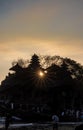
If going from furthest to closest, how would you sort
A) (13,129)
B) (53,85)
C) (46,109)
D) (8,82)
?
1. (8,82)
2. (53,85)
3. (46,109)
4. (13,129)

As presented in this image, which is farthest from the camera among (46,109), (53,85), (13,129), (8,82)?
(8,82)

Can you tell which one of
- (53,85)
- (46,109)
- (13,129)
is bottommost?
(13,129)

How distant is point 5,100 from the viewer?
8900cm

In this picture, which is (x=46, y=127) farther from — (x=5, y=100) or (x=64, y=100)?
(x=5, y=100)

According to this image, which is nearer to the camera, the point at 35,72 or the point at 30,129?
the point at 30,129

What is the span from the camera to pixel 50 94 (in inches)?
3300

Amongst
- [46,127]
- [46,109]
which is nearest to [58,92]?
[46,109]

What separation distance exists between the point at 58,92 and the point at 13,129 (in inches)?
1668

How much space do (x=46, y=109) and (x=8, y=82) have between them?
45.8ft

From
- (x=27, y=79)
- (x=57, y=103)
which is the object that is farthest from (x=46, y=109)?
(x=27, y=79)

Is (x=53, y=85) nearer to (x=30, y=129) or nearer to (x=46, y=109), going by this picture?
(x=46, y=109)

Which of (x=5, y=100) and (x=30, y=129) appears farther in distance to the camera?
(x=5, y=100)

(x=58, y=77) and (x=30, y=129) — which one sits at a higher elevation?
(x=58, y=77)

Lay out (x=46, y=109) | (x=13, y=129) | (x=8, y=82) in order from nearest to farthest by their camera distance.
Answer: (x=13, y=129) < (x=46, y=109) < (x=8, y=82)
